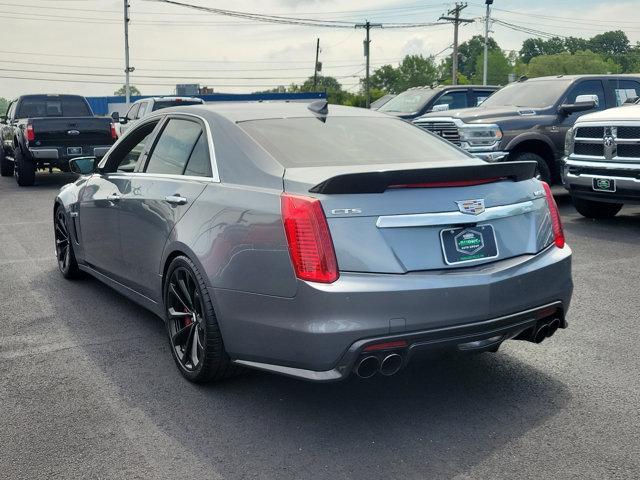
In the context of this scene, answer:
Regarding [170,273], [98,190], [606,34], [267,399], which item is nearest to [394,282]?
[267,399]

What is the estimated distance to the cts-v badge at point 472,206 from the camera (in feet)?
12.1

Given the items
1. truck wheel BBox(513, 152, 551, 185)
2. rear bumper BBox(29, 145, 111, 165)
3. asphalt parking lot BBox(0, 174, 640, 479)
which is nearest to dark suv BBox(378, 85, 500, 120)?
truck wheel BBox(513, 152, 551, 185)

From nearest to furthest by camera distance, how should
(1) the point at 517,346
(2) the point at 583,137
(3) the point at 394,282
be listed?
(3) the point at 394,282 → (1) the point at 517,346 → (2) the point at 583,137

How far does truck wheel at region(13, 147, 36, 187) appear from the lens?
53.8ft

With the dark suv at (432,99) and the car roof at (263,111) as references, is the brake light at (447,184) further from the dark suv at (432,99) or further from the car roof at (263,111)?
the dark suv at (432,99)

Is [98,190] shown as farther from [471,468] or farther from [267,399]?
[471,468]

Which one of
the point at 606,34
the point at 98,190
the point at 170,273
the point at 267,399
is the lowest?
the point at 267,399

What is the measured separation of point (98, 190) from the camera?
593 centimetres

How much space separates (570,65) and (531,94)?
125415 mm

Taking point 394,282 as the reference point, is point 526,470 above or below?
below

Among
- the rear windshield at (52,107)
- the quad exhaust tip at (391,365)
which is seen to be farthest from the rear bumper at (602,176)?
the rear windshield at (52,107)

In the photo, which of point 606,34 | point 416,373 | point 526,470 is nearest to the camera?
point 526,470

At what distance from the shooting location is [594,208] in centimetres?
1042

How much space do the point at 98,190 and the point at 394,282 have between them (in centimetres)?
327
